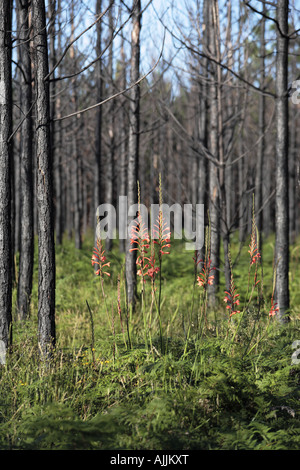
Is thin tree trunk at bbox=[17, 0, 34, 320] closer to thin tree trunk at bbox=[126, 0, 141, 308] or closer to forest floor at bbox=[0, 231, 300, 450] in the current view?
thin tree trunk at bbox=[126, 0, 141, 308]

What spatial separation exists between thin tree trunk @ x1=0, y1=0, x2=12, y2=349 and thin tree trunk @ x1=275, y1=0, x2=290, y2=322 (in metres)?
3.56

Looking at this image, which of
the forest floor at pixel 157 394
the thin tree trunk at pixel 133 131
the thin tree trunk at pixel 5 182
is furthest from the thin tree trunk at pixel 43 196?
the thin tree trunk at pixel 133 131

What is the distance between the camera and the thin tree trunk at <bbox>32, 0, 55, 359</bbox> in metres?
4.48

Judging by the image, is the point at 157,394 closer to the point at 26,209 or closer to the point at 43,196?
the point at 43,196

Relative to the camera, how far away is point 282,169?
6.36 meters

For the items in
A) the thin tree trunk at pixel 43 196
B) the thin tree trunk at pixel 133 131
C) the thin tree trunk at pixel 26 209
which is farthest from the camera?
the thin tree trunk at pixel 133 131

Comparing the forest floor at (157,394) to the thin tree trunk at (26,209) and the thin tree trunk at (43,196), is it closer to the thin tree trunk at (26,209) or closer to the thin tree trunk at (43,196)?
the thin tree trunk at (43,196)

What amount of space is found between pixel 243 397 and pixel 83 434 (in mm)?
1337

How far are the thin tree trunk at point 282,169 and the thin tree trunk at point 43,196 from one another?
327 cm

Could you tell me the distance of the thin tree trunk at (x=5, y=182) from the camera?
4898 mm

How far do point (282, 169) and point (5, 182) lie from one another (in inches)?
146

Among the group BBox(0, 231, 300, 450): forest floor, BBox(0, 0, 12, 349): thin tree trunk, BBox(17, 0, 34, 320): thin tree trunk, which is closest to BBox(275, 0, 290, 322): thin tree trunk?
BBox(0, 231, 300, 450): forest floor
